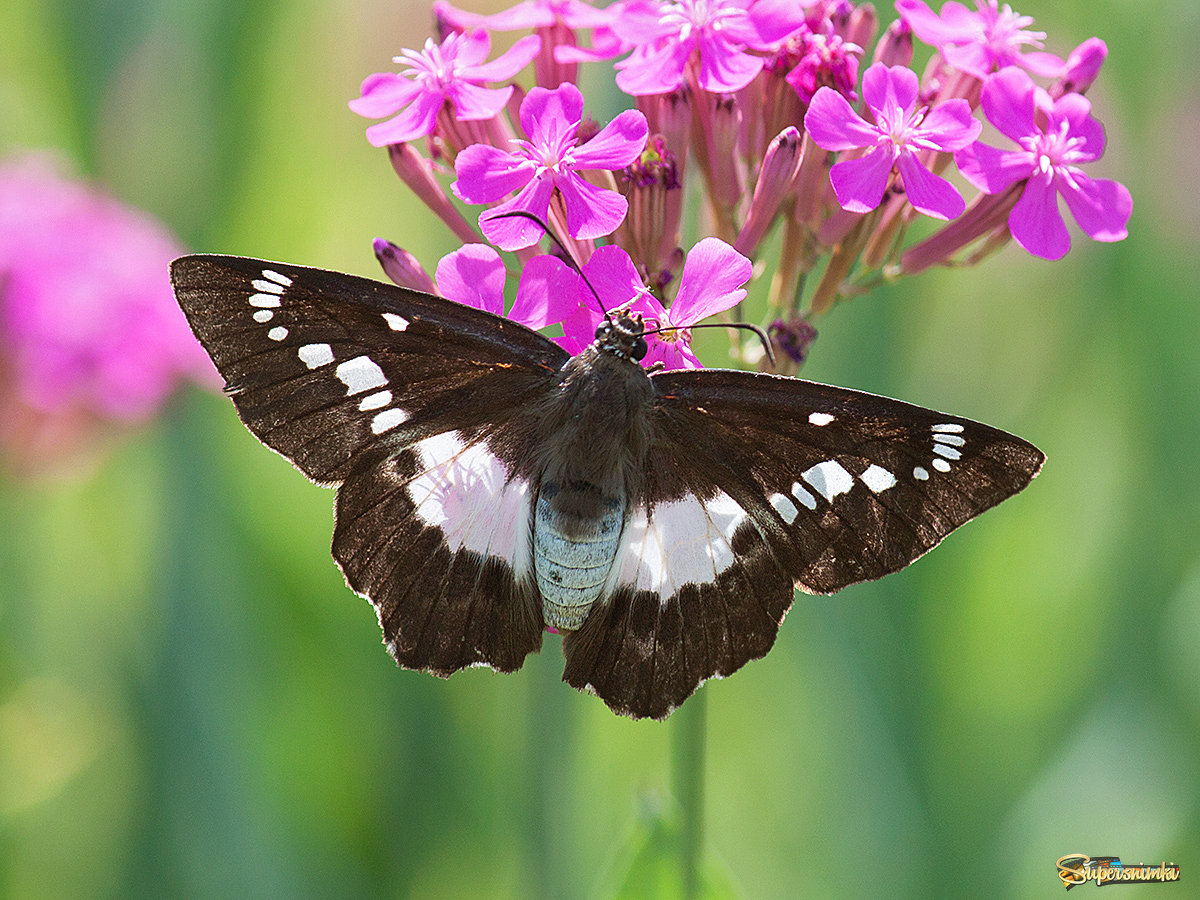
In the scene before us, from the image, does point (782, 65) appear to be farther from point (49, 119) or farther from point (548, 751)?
point (49, 119)

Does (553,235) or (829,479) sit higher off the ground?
(553,235)

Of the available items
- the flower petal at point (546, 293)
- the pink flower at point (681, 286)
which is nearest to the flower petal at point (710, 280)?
the pink flower at point (681, 286)

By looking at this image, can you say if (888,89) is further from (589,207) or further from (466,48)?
(466,48)

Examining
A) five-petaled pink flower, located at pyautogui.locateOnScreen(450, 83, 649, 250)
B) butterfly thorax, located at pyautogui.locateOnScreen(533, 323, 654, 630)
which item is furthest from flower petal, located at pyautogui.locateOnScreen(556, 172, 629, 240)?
butterfly thorax, located at pyautogui.locateOnScreen(533, 323, 654, 630)

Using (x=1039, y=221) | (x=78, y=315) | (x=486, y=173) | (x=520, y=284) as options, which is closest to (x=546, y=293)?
(x=520, y=284)

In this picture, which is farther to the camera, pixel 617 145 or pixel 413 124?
pixel 413 124

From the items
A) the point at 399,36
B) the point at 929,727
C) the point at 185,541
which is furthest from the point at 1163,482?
the point at 399,36

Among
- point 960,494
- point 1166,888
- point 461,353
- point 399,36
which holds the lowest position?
point 1166,888
